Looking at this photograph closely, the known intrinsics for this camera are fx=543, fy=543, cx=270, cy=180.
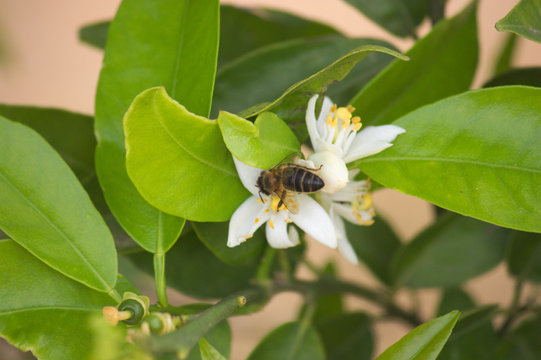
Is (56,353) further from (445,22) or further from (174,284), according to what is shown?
(445,22)

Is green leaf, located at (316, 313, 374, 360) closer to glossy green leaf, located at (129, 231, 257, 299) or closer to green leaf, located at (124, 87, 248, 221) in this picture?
glossy green leaf, located at (129, 231, 257, 299)

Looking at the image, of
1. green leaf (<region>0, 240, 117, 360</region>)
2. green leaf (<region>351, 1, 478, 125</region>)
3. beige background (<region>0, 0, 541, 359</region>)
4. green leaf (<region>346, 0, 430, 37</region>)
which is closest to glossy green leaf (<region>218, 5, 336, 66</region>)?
green leaf (<region>346, 0, 430, 37</region>)

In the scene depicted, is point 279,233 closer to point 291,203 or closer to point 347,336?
point 291,203

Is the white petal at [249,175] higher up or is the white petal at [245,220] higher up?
the white petal at [249,175]

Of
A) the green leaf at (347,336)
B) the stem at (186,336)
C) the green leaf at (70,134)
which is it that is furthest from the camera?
the green leaf at (347,336)

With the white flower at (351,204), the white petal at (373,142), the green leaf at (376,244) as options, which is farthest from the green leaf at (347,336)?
the white petal at (373,142)

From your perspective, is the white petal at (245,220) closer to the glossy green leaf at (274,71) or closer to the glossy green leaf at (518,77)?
the glossy green leaf at (274,71)

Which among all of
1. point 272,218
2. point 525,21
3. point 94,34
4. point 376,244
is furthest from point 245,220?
point 376,244
